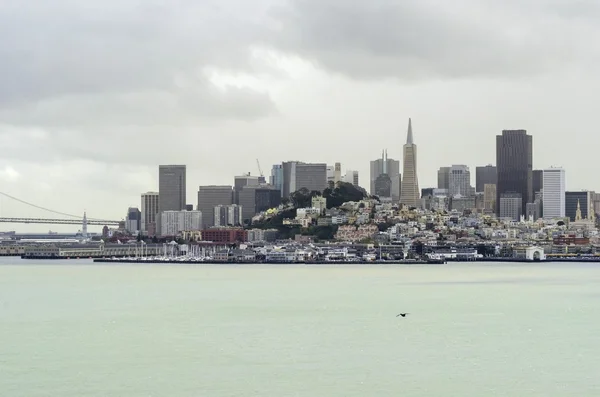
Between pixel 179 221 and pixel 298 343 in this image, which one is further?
pixel 179 221

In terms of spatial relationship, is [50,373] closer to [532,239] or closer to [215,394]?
[215,394]

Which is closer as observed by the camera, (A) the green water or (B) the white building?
(A) the green water

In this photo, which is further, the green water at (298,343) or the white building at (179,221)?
the white building at (179,221)

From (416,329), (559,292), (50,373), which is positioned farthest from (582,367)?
(559,292)

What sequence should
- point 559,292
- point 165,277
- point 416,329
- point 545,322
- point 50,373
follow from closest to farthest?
point 50,373 < point 416,329 < point 545,322 < point 559,292 < point 165,277
